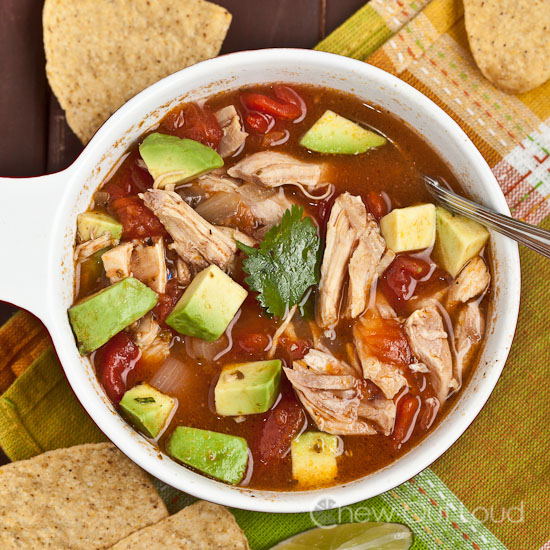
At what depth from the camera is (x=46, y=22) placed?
306 centimetres

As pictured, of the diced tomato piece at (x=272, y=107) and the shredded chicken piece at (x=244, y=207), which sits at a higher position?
the diced tomato piece at (x=272, y=107)

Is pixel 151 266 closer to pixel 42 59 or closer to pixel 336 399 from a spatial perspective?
pixel 336 399

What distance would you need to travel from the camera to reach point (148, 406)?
2.85 metres

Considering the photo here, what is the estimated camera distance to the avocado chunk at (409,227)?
9.23 feet

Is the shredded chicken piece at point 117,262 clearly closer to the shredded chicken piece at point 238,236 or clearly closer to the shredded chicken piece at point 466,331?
the shredded chicken piece at point 238,236

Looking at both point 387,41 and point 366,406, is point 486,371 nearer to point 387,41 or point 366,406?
point 366,406

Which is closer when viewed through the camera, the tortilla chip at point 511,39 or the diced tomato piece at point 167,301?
the diced tomato piece at point 167,301

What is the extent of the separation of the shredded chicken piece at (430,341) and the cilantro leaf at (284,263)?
51 centimetres

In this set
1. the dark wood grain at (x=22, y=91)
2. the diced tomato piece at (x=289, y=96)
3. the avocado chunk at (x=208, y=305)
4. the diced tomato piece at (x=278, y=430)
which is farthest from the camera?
Result: the dark wood grain at (x=22, y=91)

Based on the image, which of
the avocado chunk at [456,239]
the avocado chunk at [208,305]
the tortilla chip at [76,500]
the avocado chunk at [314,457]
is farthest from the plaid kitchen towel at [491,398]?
the avocado chunk at [208,305]

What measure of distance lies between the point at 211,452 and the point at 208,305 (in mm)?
711

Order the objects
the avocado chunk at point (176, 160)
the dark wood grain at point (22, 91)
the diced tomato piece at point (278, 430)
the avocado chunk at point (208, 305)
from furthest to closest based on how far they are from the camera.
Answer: the dark wood grain at point (22, 91) → the diced tomato piece at point (278, 430) → the avocado chunk at point (176, 160) → the avocado chunk at point (208, 305)

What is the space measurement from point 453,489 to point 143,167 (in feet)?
7.36

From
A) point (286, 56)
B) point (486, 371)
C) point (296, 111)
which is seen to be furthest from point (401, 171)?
point (486, 371)
